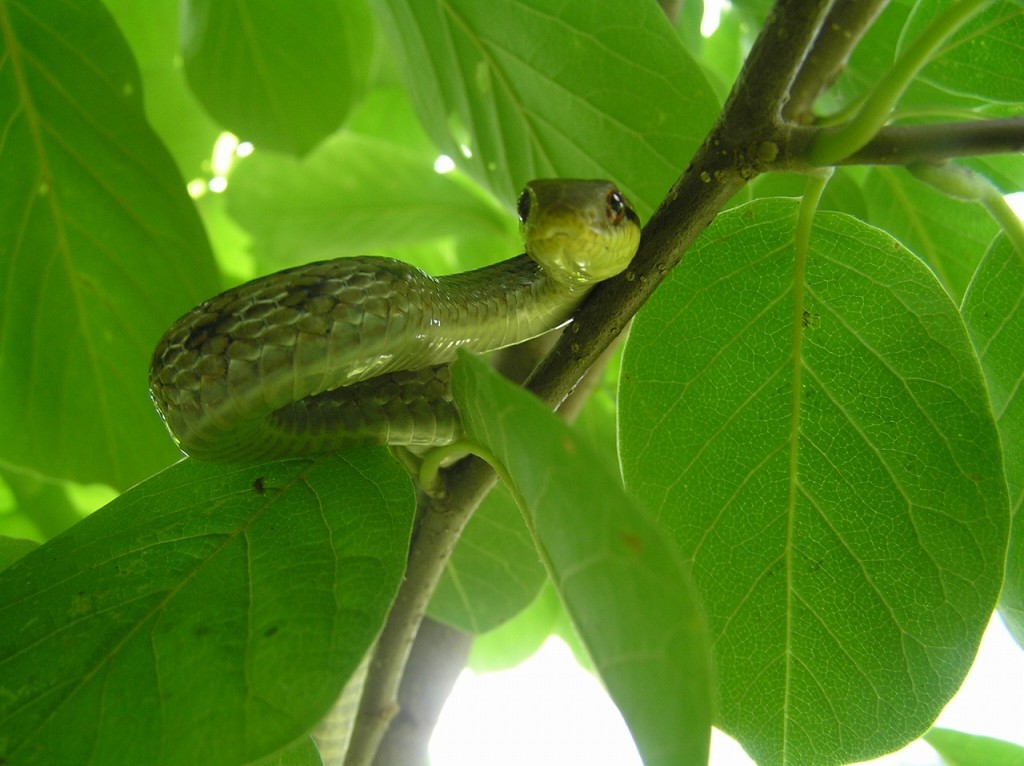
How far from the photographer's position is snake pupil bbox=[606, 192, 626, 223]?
4.23 feet

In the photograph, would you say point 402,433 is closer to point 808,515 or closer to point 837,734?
point 808,515

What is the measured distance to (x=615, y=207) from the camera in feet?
4.36

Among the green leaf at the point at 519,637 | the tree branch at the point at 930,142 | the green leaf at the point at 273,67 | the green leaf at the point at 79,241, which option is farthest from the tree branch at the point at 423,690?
the tree branch at the point at 930,142

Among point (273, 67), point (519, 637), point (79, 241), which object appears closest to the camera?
point (79, 241)

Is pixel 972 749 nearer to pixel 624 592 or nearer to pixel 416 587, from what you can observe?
pixel 416 587

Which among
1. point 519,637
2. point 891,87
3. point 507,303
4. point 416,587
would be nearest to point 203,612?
point 416,587

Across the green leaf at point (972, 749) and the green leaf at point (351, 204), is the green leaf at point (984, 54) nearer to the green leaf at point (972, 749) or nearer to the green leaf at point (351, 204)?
the green leaf at point (972, 749)

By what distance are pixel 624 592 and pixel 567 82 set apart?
1023 mm

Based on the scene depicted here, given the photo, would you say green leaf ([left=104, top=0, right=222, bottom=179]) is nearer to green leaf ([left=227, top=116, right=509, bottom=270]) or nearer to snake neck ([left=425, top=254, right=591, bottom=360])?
green leaf ([left=227, top=116, right=509, bottom=270])

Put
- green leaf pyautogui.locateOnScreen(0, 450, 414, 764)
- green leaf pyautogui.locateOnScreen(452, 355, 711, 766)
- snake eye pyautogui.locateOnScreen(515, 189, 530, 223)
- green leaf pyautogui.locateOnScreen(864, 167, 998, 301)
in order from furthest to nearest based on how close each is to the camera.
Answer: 1. green leaf pyautogui.locateOnScreen(864, 167, 998, 301)
2. snake eye pyautogui.locateOnScreen(515, 189, 530, 223)
3. green leaf pyautogui.locateOnScreen(0, 450, 414, 764)
4. green leaf pyautogui.locateOnScreen(452, 355, 711, 766)

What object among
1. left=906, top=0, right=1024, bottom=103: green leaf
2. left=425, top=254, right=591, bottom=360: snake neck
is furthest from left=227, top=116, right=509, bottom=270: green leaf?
left=906, top=0, right=1024, bottom=103: green leaf

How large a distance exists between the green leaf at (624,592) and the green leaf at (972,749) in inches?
45.7

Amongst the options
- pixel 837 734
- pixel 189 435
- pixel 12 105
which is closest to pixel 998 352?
pixel 837 734

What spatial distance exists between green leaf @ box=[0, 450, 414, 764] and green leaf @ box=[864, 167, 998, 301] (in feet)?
3.82
